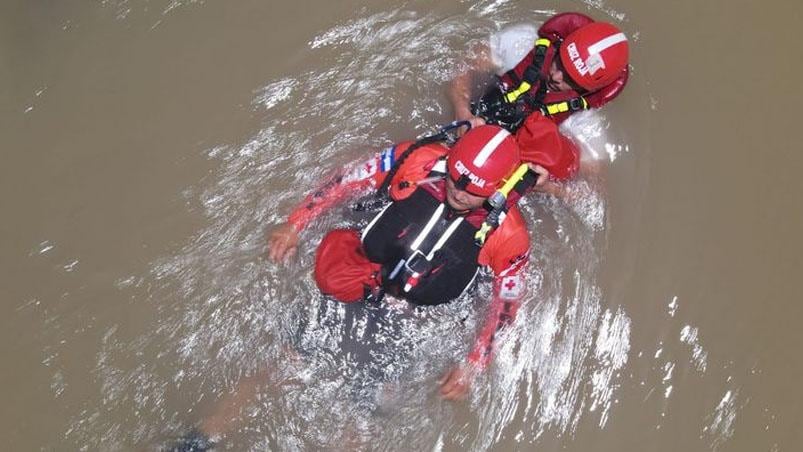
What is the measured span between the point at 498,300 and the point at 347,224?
0.82m

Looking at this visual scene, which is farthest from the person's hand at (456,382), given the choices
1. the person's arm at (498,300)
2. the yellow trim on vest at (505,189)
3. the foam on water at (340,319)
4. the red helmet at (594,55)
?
the red helmet at (594,55)

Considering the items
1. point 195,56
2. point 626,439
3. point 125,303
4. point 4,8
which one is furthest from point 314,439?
point 4,8

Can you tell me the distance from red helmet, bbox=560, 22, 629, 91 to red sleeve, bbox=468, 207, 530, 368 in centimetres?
68

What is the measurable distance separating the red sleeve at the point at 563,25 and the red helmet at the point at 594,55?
0.18 meters

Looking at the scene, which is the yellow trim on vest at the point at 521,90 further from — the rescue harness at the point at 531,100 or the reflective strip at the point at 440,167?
the reflective strip at the point at 440,167

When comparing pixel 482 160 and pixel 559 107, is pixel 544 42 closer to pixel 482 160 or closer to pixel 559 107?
pixel 559 107

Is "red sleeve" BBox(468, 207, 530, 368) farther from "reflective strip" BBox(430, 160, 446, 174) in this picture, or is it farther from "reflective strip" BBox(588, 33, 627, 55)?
"reflective strip" BBox(588, 33, 627, 55)

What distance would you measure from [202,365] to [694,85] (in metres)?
2.86

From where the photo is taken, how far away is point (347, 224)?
11.9 feet

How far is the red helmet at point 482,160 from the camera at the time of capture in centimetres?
278

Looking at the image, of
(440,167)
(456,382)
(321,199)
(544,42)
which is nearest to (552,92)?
(544,42)

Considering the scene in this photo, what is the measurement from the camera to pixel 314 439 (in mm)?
3414

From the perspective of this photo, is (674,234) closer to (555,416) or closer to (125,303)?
(555,416)

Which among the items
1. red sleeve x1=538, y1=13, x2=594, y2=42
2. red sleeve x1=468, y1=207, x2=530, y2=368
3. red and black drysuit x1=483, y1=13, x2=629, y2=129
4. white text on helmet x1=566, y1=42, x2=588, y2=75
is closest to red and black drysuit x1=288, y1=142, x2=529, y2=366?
red sleeve x1=468, y1=207, x2=530, y2=368
